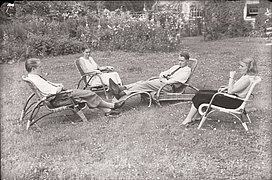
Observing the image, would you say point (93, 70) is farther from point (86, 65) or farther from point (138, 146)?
point (138, 146)

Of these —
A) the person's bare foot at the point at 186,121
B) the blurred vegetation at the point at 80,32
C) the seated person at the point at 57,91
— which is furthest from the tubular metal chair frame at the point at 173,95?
the blurred vegetation at the point at 80,32

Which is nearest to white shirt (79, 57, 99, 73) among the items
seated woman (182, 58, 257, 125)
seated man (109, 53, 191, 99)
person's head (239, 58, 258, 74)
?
seated man (109, 53, 191, 99)

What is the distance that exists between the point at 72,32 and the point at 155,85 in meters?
8.68

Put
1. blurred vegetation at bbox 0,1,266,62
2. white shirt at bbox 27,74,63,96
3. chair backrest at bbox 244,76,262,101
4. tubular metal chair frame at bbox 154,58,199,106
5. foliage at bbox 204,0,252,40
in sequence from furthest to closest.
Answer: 1. foliage at bbox 204,0,252,40
2. blurred vegetation at bbox 0,1,266,62
3. tubular metal chair frame at bbox 154,58,199,106
4. white shirt at bbox 27,74,63,96
5. chair backrest at bbox 244,76,262,101

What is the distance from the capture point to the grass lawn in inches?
167

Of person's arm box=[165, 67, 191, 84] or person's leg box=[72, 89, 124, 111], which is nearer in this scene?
person's leg box=[72, 89, 124, 111]

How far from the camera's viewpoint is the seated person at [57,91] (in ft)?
19.4

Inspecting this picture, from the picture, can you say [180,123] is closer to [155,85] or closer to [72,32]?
[155,85]

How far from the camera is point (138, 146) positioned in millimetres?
4984

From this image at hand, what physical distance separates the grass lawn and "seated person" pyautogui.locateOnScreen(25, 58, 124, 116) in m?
0.18

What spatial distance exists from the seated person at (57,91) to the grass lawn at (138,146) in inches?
7.1

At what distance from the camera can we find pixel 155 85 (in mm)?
6863

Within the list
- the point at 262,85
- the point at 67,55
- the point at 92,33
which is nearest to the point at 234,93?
the point at 262,85

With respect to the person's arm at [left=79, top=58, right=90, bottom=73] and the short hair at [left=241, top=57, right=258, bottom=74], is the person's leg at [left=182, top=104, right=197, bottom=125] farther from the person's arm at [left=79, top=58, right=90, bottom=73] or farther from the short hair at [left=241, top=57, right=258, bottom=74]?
the person's arm at [left=79, top=58, right=90, bottom=73]
